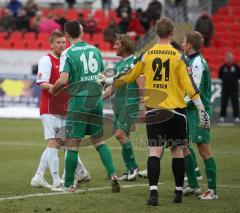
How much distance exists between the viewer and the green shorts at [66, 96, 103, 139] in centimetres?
1149

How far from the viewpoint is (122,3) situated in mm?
33156

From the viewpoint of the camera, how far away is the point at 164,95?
34.3ft

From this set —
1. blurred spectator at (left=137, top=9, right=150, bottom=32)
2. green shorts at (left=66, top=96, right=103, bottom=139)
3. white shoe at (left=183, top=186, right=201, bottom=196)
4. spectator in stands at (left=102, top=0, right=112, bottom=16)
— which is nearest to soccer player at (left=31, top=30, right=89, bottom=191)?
green shorts at (left=66, top=96, right=103, bottom=139)

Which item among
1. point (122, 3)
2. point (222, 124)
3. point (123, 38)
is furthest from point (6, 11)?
point (123, 38)

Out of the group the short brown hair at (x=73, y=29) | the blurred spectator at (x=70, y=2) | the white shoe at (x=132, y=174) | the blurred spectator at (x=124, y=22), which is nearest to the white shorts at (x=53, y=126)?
the short brown hair at (x=73, y=29)

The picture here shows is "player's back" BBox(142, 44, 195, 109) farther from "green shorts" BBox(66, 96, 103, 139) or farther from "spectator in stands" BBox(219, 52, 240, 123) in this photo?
"spectator in stands" BBox(219, 52, 240, 123)

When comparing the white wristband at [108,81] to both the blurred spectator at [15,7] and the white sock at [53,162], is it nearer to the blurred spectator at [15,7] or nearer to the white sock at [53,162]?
the white sock at [53,162]

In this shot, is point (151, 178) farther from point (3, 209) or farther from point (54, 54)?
point (54, 54)

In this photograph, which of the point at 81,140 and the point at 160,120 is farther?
the point at 81,140

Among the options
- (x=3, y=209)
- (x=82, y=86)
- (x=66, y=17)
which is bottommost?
(x=3, y=209)

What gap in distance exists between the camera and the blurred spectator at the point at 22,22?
33594 millimetres

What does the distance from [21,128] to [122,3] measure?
37.7 ft

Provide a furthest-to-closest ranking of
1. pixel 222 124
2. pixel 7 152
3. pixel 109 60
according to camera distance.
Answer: pixel 109 60
pixel 222 124
pixel 7 152

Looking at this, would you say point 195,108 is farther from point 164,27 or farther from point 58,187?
point 58,187
